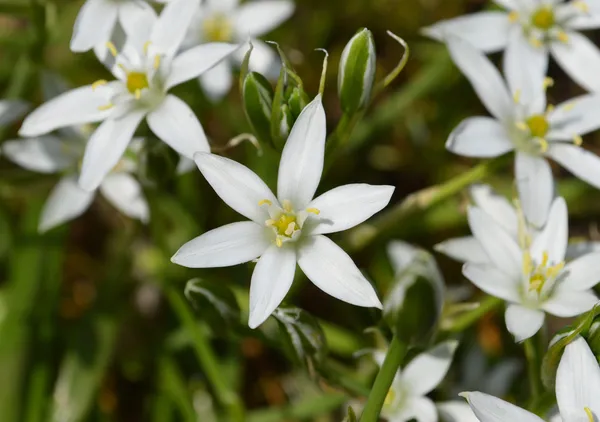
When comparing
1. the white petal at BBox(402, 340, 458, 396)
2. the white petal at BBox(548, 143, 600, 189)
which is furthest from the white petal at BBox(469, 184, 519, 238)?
the white petal at BBox(402, 340, 458, 396)

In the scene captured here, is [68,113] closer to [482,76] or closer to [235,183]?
[235,183]

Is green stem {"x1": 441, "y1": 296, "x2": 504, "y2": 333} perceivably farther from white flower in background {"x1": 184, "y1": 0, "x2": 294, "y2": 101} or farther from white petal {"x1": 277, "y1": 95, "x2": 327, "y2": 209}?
white flower in background {"x1": 184, "y1": 0, "x2": 294, "y2": 101}

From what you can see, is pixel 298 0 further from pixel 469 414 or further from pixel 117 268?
pixel 469 414

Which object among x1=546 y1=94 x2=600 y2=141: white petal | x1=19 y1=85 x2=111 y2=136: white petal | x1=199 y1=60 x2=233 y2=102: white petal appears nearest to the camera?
x1=19 y1=85 x2=111 y2=136: white petal

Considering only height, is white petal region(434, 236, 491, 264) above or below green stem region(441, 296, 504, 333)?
above

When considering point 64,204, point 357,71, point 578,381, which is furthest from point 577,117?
point 64,204

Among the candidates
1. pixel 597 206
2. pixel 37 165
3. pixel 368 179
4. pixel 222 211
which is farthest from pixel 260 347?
pixel 597 206
